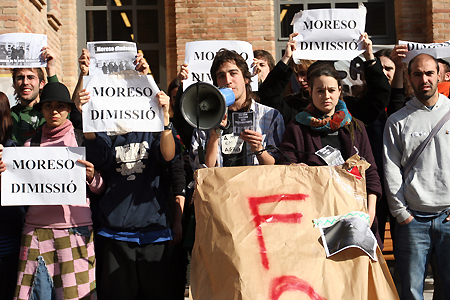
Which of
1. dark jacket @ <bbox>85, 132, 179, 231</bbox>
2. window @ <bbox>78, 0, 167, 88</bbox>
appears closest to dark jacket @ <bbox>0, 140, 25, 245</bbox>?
dark jacket @ <bbox>85, 132, 179, 231</bbox>

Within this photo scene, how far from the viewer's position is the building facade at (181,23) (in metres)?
8.03

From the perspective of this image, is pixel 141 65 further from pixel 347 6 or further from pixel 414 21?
pixel 414 21

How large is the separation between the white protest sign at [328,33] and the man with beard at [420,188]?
722 mm

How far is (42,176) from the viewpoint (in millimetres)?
3523

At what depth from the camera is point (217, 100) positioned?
9.71 feet

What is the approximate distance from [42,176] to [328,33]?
2.65 metres

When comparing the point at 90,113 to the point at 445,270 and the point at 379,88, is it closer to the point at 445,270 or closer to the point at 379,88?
the point at 379,88

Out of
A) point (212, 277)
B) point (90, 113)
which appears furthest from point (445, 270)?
point (90, 113)

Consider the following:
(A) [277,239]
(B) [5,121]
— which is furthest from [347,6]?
(A) [277,239]

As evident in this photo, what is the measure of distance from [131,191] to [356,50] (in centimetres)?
226

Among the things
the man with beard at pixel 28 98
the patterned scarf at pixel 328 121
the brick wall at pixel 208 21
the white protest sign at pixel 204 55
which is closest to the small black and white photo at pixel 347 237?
the patterned scarf at pixel 328 121

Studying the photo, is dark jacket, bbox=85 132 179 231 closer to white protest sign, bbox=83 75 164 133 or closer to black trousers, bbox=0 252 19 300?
white protest sign, bbox=83 75 164 133

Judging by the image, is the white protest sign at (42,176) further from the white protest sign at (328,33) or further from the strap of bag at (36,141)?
the white protest sign at (328,33)

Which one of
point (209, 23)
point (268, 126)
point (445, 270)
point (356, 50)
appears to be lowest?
point (445, 270)
